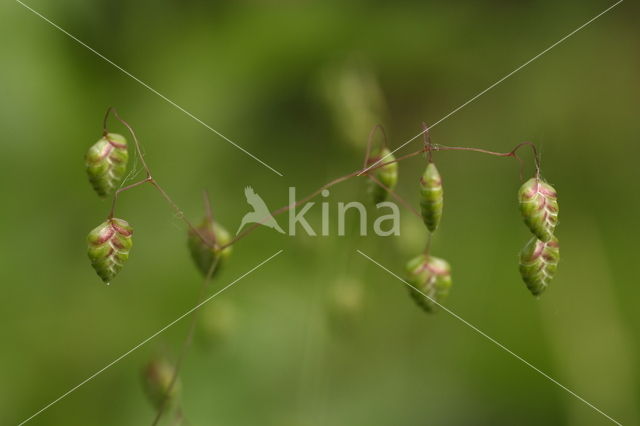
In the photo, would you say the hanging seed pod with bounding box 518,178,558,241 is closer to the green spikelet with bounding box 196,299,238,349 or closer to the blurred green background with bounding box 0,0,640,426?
the blurred green background with bounding box 0,0,640,426

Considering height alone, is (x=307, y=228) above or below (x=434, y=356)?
above

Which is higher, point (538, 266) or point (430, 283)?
point (538, 266)

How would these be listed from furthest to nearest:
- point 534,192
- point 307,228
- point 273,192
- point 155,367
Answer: point 273,192
point 307,228
point 155,367
point 534,192

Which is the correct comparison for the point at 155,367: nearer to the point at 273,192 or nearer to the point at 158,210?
the point at 158,210

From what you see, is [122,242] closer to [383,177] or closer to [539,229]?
[383,177]

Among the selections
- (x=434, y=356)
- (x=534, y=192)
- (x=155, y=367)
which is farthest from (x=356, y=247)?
(x=534, y=192)

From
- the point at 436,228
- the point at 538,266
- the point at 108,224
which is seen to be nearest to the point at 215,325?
the point at 108,224
